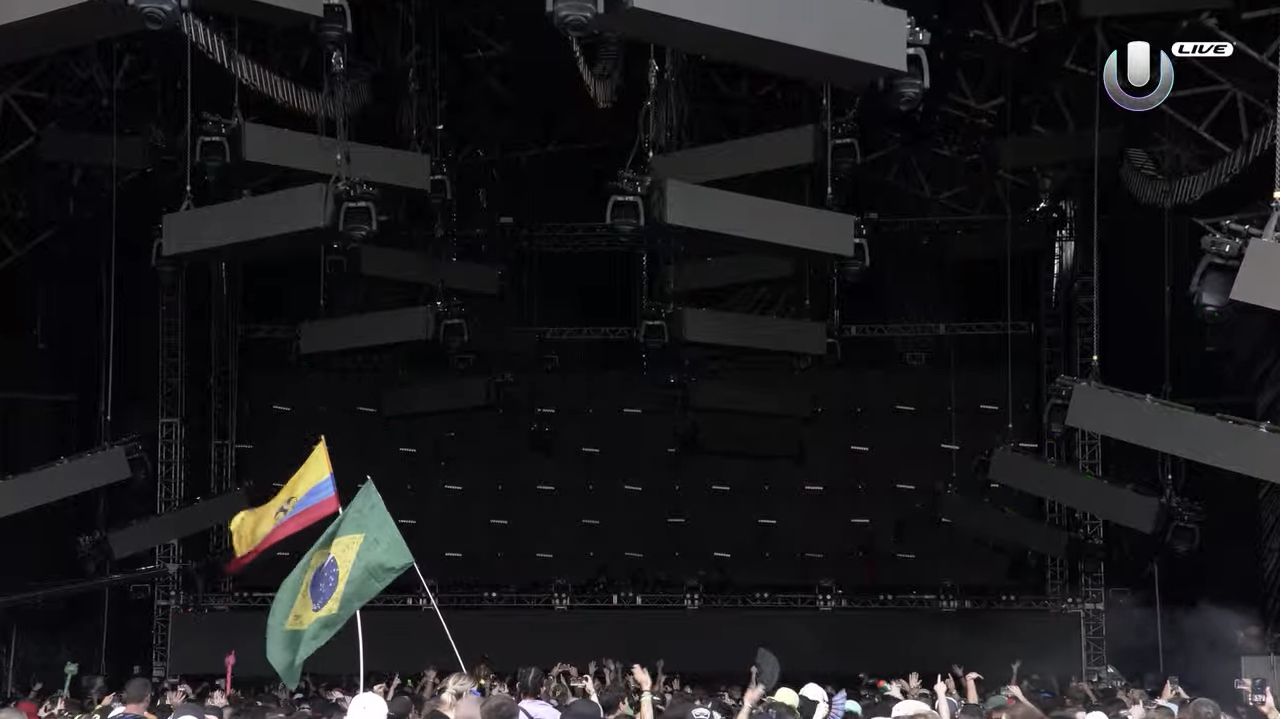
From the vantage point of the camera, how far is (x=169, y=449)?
63.7 ft

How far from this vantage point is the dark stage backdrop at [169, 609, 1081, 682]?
18.9 meters

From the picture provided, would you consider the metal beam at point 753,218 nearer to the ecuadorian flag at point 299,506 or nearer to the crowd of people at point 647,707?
the crowd of people at point 647,707

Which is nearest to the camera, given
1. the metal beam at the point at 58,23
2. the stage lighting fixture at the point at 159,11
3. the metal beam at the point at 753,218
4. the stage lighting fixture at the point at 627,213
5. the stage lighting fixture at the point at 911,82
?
the stage lighting fixture at the point at 159,11

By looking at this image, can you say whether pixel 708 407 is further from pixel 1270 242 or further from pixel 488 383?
pixel 1270 242

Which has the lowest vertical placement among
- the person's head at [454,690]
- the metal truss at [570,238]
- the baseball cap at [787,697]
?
the baseball cap at [787,697]

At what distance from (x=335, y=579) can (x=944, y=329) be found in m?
13.3

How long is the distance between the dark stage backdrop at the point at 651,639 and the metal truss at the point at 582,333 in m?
3.24

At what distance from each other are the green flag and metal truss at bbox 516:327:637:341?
1259cm

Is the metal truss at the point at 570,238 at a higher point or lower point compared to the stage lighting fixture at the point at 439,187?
lower

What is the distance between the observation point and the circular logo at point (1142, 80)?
1402cm

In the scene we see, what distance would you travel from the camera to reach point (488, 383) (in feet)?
64.7

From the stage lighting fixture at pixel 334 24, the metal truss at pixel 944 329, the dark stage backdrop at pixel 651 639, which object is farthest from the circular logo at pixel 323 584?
the metal truss at pixel 944 329

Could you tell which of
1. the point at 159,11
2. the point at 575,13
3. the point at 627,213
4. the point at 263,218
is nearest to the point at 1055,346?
the point at 627,213

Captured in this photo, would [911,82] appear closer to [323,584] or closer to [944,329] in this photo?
[323,584]
